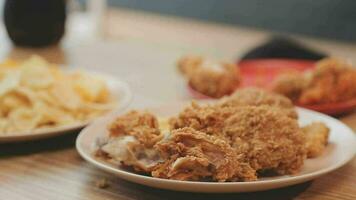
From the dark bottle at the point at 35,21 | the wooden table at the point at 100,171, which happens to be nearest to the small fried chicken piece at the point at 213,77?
the wooden table at the point at 100,171

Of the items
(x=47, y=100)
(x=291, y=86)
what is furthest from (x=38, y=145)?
(x=291, y=86)

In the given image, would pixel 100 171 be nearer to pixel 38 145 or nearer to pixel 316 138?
pixel 38 145

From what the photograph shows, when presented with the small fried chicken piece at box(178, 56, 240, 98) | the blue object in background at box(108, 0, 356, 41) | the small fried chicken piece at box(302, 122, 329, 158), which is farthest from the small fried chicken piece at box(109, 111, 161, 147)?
the blue object in background at box(108, 0, 356, 41)

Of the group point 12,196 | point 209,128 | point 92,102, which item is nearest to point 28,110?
point 92,102

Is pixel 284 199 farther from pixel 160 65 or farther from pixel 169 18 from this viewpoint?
pixel 169 18

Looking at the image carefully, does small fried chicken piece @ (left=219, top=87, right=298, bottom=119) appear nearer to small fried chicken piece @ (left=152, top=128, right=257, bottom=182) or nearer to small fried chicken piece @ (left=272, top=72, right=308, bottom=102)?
small fried chicken piece @ (left=152, top=128, right=257, bottom=182)

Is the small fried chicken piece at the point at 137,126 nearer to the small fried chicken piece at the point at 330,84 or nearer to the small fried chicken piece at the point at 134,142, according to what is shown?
the small fried chicken piece at the point at 134,142
